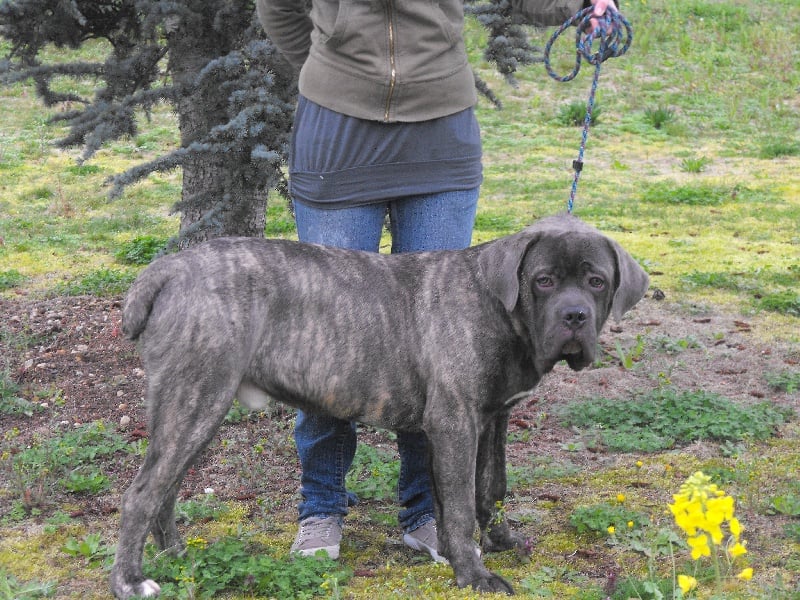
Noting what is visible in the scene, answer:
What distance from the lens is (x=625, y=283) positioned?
3852mm

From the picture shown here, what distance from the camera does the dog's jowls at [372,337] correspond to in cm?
372

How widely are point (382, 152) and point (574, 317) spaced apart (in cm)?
111

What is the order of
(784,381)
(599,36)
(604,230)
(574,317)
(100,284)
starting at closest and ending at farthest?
(574,317), (599,36), (784,381), (100,284), (604,230)

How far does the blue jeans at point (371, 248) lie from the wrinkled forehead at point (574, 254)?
0.61 m

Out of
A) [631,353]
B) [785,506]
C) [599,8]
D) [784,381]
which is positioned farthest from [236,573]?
[784,381]

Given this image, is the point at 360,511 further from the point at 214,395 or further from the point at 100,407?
the point at 100,407

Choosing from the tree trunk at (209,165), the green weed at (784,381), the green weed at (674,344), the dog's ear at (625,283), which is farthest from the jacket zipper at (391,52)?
the green weed at (674,344)

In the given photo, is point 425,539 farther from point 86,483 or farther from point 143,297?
point 86,483

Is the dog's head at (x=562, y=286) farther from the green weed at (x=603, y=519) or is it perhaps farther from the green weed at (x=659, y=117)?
the green weed at (x=659, y=117)

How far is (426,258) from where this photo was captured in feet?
13.4

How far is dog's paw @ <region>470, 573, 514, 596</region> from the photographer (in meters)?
3.91

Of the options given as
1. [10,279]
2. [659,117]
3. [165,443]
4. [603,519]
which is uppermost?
[165,443]

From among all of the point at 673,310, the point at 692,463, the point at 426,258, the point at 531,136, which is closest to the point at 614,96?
the point at 531,136

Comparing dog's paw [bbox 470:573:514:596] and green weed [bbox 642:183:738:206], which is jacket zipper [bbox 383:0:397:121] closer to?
dog's paw [bbox 470:573:514:596]
